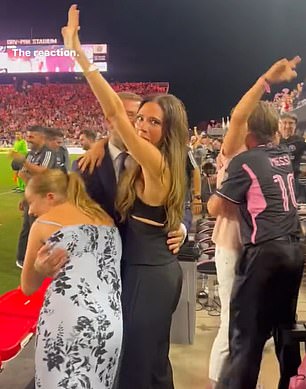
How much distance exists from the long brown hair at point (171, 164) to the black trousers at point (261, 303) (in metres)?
0.70

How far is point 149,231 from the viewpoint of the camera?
1.64 m

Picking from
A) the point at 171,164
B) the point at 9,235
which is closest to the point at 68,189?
the point at 171,164

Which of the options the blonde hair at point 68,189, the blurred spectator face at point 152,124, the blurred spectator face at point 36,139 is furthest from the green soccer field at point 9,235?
the blurred spectator face at point 152,124

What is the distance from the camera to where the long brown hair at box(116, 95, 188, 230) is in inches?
64.3

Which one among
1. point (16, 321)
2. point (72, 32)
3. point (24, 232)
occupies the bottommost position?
point (16, 321)

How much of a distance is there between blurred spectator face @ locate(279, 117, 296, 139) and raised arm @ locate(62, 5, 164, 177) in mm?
3454

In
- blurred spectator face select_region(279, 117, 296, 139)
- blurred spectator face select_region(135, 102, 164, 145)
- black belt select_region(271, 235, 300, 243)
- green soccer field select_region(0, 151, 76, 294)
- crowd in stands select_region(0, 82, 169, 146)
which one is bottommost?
green soccer field select_region(0, 151, 76, 294)

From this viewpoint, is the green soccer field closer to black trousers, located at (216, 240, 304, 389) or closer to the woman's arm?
black trousers, located at (216, 240, 304, 389)

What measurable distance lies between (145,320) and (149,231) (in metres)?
0.27

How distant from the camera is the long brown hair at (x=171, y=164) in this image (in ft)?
5.36

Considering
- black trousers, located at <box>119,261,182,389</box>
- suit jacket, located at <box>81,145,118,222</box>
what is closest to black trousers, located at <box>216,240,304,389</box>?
black trousers, located at <box>119,261,182,389</box>

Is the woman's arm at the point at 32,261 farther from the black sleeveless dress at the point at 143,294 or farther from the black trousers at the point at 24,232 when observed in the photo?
the black trousers at the point at 24,232

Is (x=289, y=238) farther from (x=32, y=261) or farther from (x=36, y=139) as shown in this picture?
(x=36, y=139)

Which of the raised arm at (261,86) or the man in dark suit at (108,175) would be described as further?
the raised arm at (261,86)
